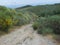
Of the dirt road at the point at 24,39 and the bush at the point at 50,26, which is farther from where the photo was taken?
the bush at the point at 50,26

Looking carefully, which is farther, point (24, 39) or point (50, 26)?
point (50, 26)

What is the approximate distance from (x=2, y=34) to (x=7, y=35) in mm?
440

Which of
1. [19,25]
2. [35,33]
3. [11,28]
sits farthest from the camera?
[19,25]

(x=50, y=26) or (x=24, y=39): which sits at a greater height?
(x=50, y=26)

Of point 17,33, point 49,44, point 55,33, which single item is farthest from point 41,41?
point 17,33

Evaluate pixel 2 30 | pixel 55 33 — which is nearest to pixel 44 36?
pixel 55 33

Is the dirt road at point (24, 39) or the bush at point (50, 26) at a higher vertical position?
the bush at point (50, 26)

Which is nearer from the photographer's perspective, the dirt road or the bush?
the dirt road

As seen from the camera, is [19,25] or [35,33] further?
[19,25]

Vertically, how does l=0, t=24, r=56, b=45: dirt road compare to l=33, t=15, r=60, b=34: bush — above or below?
below

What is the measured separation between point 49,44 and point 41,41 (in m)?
0.81

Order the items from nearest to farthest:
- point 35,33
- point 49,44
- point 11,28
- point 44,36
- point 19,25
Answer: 1. point 49,44
2. point 44,36
3. point 35,33
4. point 11,28
5. point 19,25

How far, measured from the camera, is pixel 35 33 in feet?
50.5

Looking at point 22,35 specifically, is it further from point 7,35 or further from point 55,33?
point 55,33
